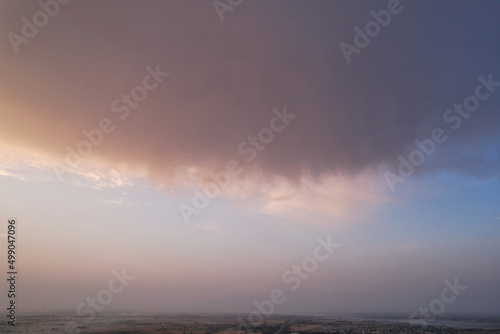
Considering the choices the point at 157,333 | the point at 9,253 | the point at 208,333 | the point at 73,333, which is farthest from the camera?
the point at 208,333

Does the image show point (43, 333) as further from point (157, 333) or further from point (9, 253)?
point (9, 253)

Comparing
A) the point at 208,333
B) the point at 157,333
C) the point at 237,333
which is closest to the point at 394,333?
the point at 237,333

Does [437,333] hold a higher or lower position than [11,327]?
lower

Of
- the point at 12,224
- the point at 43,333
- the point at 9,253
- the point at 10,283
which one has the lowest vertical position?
the point at 43,333

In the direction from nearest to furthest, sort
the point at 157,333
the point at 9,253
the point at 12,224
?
the point at 9,253 → the point at 12,224 → the point at 157,333

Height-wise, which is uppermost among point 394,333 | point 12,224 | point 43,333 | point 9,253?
point 12,224

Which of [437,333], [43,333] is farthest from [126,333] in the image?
[437,333]

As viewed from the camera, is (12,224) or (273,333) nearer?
(12,224)

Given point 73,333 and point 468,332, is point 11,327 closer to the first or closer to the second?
point 73,333

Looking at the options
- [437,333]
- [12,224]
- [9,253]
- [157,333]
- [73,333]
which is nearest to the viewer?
[9,253]
